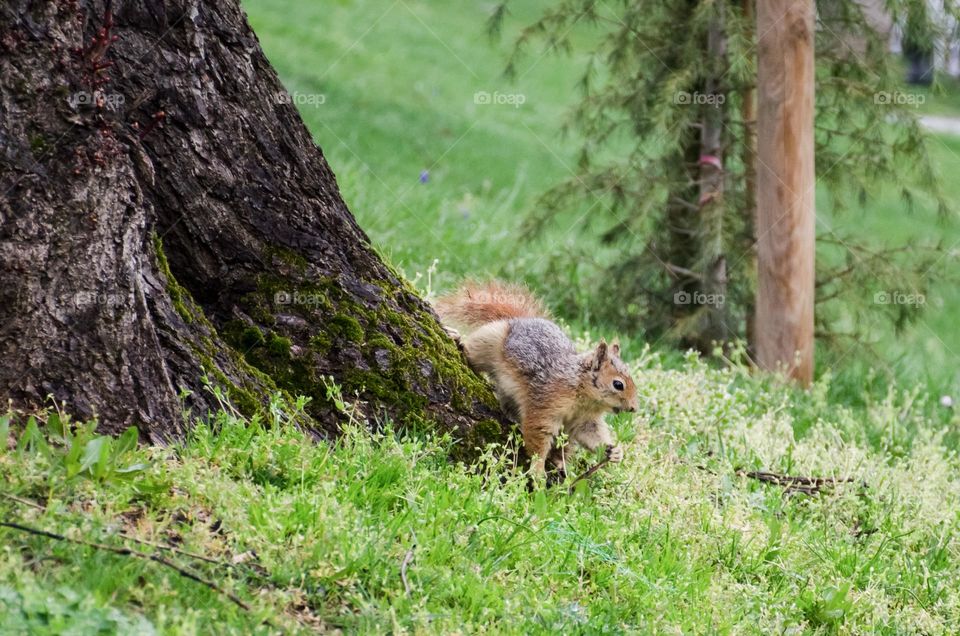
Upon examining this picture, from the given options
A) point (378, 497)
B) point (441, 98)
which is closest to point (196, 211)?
point (378, 497)

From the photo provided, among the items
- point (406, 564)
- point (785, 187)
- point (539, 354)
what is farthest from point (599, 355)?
point (785, 187)

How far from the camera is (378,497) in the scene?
11.7 feet

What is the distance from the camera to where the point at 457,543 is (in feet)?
11.3

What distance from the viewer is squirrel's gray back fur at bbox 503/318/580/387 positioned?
437cm

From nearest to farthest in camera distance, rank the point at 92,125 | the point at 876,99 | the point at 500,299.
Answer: the point at 92,125 < the point at 500,299 < the point at 876,99

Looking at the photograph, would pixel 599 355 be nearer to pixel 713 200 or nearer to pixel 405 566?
pixel 405 566

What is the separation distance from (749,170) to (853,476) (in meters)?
3.18

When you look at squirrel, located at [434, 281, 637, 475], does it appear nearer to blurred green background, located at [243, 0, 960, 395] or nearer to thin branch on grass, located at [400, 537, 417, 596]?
blurred green background, located at [243, 0, 960, 395]

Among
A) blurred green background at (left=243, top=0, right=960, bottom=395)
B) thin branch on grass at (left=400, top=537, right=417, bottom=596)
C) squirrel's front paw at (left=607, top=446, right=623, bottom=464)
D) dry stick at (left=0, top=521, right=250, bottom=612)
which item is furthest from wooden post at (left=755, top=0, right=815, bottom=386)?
dry stick at (left=0, top=521, right=250, bottom=612)

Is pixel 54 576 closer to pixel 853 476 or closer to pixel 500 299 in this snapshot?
pixel 500 299

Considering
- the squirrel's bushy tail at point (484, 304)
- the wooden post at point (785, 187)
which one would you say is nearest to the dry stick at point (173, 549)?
the squirrel's bushy tail at point (484, 304)

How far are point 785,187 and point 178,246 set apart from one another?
14.5 ft

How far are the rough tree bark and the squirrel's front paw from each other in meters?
0.46

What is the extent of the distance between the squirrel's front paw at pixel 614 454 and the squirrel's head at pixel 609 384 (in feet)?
0.50
